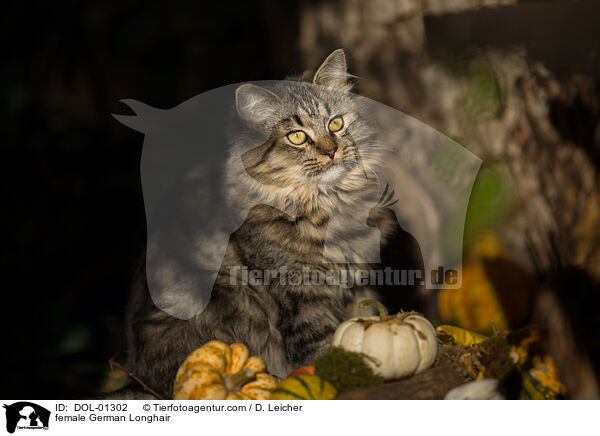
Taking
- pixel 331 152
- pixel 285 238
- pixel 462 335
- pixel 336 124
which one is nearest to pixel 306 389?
pixel 285 238

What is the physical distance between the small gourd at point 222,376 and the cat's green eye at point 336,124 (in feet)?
3.06

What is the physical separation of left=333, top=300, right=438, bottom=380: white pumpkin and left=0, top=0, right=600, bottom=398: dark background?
3.11 ft

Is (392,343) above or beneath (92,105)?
beneath

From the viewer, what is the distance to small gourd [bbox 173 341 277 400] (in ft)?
5.84

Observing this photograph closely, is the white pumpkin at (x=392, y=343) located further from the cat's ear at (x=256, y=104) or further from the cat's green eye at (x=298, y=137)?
the cat's ear at (x=256, y=104)

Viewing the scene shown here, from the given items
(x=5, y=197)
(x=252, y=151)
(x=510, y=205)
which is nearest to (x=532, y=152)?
(x=510, y=205)

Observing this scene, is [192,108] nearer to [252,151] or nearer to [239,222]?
[252,151]

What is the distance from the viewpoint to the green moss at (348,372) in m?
1.76

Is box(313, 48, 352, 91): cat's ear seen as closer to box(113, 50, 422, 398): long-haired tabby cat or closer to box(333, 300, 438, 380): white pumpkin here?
box(113, 50, 422, 398): long-haired tabby cat

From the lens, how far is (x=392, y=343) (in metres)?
1.76

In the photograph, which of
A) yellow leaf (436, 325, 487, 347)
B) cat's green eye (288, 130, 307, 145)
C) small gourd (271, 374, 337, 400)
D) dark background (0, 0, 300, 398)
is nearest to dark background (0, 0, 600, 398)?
dark background (0, 0, 300, 398)

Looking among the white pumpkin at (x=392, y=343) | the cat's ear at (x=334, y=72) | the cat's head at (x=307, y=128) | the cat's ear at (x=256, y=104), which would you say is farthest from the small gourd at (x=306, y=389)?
the cat's ear at (x=334, y=72)
